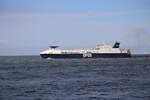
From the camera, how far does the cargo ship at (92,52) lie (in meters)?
150

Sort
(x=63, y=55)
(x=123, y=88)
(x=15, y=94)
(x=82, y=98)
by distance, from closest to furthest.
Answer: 1. (x=82, y=98)
2. (x=15, y=94)
3. (x=123, y=88)
4. (x=63, y=55)

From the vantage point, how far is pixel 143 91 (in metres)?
33.9

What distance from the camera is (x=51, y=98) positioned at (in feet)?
100

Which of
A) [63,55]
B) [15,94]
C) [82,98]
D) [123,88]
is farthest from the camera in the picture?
[63,55]

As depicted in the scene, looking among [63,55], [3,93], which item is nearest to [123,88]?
[3,93]

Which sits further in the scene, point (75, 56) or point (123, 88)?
point (75, 56)

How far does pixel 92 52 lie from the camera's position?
153875 millimetres

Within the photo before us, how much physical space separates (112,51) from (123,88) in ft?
378

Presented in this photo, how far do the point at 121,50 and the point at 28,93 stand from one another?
123m

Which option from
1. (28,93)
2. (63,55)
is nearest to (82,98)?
(28,93)

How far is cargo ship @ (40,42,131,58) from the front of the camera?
150 metres

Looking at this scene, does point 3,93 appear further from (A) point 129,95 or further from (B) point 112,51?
(B) point 112,51

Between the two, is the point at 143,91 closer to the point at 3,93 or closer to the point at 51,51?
the point at 3,93

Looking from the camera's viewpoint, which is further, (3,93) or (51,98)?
(3,93)
